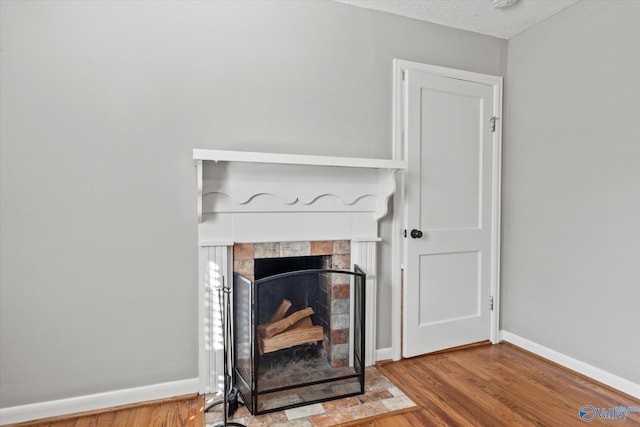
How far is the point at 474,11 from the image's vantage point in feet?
8.34

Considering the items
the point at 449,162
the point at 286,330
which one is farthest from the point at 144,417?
the point at 449,162

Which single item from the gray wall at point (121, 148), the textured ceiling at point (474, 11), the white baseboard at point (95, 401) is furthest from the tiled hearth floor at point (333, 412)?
the textured ceiling at point (474, 11)

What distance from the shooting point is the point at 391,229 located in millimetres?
2627

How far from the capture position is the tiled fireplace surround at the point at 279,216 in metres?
2.11

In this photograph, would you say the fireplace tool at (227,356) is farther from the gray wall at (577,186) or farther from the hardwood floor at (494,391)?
the gray wall at (577,186)

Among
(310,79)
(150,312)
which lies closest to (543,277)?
(310,79)

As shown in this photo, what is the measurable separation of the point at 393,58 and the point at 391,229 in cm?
121

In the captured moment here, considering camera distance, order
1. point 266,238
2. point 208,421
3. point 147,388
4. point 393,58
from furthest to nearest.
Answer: point 393,58 → point 266,238 → point 147,388 → point 208,421

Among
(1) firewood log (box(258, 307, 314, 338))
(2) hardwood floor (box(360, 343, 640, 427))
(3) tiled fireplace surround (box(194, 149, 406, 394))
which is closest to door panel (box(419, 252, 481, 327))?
(2) hardwood floor (box(360, 343, 640, 427))

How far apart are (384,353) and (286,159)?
1.55 metres

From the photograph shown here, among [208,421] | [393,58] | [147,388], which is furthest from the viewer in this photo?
[393,58]

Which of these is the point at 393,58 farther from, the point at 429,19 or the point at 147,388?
the point at 147,388

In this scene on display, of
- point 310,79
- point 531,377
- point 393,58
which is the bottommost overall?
point 531,377

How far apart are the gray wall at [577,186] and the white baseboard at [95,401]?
8.13 ft
